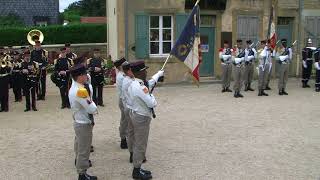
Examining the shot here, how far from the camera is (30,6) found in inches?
1596

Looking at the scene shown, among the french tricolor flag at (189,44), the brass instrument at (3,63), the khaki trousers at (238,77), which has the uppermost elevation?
the french tricolor flag at (189,44)

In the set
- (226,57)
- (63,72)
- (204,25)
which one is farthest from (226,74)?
(63,72)

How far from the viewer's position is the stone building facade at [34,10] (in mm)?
39438

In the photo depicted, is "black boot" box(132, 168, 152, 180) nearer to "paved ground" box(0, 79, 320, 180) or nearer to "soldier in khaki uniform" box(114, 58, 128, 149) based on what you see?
"paved ground" box(0, 79, 320, 180)

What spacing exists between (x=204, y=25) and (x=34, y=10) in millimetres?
23769

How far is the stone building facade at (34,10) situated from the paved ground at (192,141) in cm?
2528

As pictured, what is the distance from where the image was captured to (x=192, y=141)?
1069 cm

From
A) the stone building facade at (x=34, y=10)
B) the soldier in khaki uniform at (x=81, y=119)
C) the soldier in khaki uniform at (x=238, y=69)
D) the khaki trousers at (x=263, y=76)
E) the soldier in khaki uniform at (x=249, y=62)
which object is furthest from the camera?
the stone building facade at (x=34, y=10)

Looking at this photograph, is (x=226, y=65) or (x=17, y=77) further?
(x=226, y=65)

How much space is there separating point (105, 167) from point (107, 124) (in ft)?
11.9

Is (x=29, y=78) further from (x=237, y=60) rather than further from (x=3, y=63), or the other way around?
(x=237, y=60)

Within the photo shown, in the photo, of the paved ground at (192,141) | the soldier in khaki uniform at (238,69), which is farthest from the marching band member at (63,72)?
the soldier in khaki uniform at (238,69)

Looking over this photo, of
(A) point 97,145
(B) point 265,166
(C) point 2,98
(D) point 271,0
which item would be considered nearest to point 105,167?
(A) point 97,145

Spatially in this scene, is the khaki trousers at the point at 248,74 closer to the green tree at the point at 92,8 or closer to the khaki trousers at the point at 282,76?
the khaki trousers at the point at 282,76
